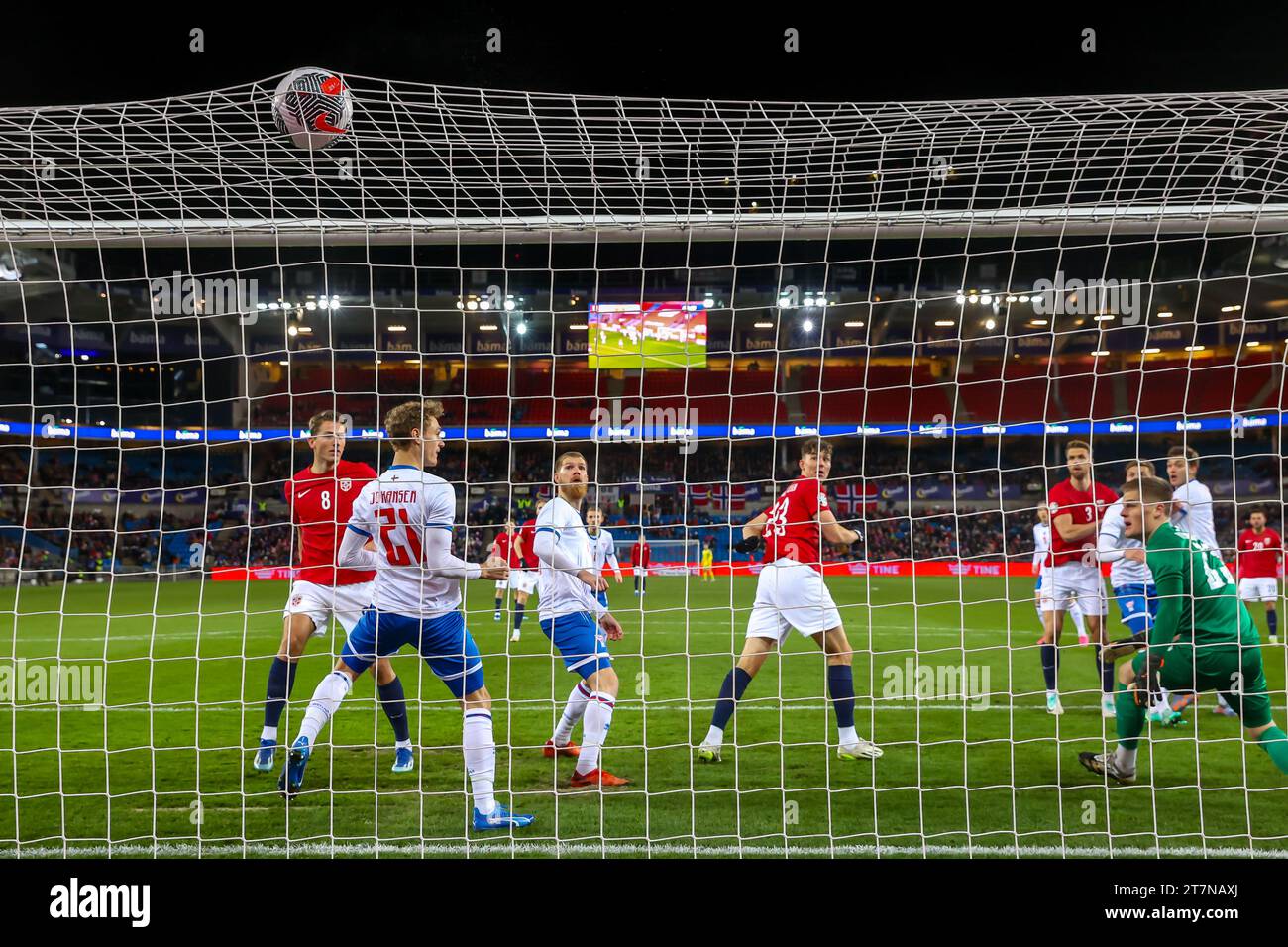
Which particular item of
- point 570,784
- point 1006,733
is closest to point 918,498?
point 1006,733

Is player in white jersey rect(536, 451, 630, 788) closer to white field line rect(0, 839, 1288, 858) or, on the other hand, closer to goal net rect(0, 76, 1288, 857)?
goal net rect(0, 76, 1288, 857)

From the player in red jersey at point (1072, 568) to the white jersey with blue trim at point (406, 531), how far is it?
13.1ft

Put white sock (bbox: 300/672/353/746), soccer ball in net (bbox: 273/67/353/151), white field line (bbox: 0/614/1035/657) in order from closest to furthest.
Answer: soccer ball in net (bbox: 273/67/353/151), white sock (bbox: 300/672/353/746), white field line (bbox: 0/614/1035/657)

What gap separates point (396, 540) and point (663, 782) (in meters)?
2.13

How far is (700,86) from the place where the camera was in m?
6.57

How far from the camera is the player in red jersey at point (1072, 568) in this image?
21.0 feet

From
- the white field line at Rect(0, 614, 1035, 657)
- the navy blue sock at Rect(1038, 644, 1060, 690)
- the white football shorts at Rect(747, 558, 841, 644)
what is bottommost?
the white field line at Rect(0, 614, 1035, 657)

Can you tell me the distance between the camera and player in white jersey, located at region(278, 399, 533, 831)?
450 cm

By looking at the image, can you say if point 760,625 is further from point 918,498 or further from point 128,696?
point 918,498

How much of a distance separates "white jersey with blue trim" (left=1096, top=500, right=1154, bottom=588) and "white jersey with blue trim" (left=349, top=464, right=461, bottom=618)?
4564 mm

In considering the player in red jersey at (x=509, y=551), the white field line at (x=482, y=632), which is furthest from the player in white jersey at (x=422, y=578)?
the white field line at (x=482, y=632)

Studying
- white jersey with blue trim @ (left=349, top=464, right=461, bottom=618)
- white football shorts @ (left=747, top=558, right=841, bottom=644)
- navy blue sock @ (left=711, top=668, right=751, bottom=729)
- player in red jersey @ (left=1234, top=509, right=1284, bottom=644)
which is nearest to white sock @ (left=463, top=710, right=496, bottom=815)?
white jersey with blue trim @ (left=349, top=464, right=461, bottom=618)

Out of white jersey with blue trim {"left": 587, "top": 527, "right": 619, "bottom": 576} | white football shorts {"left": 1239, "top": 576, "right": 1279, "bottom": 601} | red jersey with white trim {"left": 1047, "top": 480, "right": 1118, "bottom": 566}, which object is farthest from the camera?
white football shorts {"left": 1239, "top": 576, "right": 1279, "bottom": 601}

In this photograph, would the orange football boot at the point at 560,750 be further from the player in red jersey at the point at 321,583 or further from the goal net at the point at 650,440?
the player in red jersey at the point at 321,583
